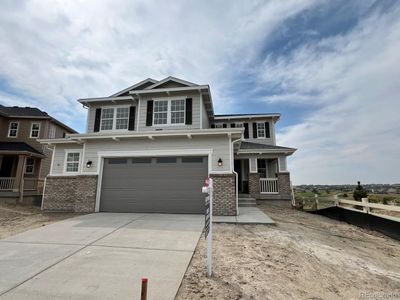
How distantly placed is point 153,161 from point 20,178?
1220cm

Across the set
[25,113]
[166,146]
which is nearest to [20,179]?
[25,113]

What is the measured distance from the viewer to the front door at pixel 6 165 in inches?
645

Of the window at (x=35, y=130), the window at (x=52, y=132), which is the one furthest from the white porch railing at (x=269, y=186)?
the window at (x=35, y=130)

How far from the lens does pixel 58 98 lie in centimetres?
1605

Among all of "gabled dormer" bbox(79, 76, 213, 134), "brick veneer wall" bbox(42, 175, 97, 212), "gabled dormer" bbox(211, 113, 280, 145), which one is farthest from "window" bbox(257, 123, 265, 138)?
"brick veneer wall" bbox(42, 175, 97, 212)

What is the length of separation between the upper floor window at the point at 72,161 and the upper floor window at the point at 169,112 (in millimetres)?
4752

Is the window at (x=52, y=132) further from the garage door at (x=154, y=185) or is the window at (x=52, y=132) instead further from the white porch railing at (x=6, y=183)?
the garage door at (x=154, y=185)

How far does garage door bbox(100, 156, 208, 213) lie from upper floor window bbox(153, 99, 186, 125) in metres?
2.87

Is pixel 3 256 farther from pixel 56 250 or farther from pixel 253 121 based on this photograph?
pixel 253 121

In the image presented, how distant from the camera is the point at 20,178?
47.9ft

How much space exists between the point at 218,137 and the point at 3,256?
303 inches

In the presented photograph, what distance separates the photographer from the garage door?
9.15m

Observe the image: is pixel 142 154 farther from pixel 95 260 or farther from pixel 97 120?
pixel 95 260

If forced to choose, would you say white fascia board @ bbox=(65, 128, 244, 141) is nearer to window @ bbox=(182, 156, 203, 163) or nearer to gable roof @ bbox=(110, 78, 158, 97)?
window @ bbox=(182, 156, 203, 163)
